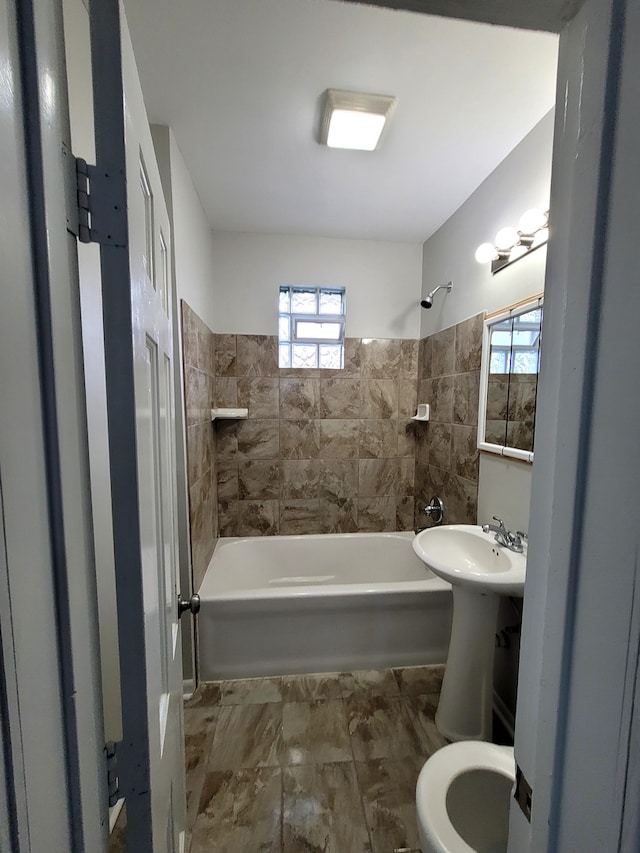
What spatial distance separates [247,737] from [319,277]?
264 cm

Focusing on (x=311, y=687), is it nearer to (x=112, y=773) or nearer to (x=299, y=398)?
(x=112, y=773)

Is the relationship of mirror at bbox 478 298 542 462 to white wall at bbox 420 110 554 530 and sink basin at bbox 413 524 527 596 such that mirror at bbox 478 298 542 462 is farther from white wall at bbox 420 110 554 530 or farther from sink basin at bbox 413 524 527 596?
sink basin at bbox 413 524 527 596

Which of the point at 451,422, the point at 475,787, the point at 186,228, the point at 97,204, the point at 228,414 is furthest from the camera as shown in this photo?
the point at 228,414

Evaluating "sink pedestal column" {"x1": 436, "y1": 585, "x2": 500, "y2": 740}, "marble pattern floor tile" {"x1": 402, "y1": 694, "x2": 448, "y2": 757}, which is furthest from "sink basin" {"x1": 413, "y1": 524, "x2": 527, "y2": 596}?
"marble pattern floor tile" {"x1": 402, "y1": 694, "x2": 448, "y2": 757}

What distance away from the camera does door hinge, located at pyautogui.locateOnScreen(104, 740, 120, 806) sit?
1.65ft

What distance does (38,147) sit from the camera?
36 cm

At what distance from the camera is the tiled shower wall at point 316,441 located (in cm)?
250

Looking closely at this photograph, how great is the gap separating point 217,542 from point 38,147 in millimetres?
2360

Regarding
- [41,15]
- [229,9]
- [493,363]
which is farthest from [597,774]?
[229,9]

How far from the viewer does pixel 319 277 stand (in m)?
2.50

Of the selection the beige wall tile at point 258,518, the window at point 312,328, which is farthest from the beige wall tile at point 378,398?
the beige wall tile at point 258,518

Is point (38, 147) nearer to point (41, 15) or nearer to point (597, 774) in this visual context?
point (41, 15)

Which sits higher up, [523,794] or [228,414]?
[228,414]

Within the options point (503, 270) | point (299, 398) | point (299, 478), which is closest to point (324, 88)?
point (503, 270)
